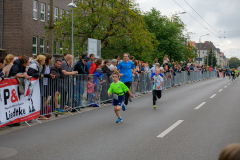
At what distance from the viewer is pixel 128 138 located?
7.24 meters

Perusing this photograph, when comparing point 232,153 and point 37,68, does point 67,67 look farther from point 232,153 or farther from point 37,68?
point 232,153

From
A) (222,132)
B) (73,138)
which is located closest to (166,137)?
(222,132)

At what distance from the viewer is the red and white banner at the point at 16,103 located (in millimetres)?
8406

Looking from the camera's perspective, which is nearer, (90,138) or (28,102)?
(90,138)

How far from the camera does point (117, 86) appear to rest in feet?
30.8

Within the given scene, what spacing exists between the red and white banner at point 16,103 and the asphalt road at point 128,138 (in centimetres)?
52

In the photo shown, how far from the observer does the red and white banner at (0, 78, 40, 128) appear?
8406 mm

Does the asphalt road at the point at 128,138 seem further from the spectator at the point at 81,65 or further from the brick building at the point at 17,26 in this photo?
the brick building at the point at 17,26

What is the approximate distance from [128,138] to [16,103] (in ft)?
11.1

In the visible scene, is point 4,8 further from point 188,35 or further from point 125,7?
point 188,35

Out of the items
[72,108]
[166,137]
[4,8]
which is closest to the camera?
[166,137]

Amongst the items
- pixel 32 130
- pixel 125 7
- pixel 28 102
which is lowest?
pixel 32 130

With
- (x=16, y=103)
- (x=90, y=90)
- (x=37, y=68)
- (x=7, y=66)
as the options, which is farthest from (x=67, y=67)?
(x=16, y=103)

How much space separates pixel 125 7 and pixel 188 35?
3530cm
